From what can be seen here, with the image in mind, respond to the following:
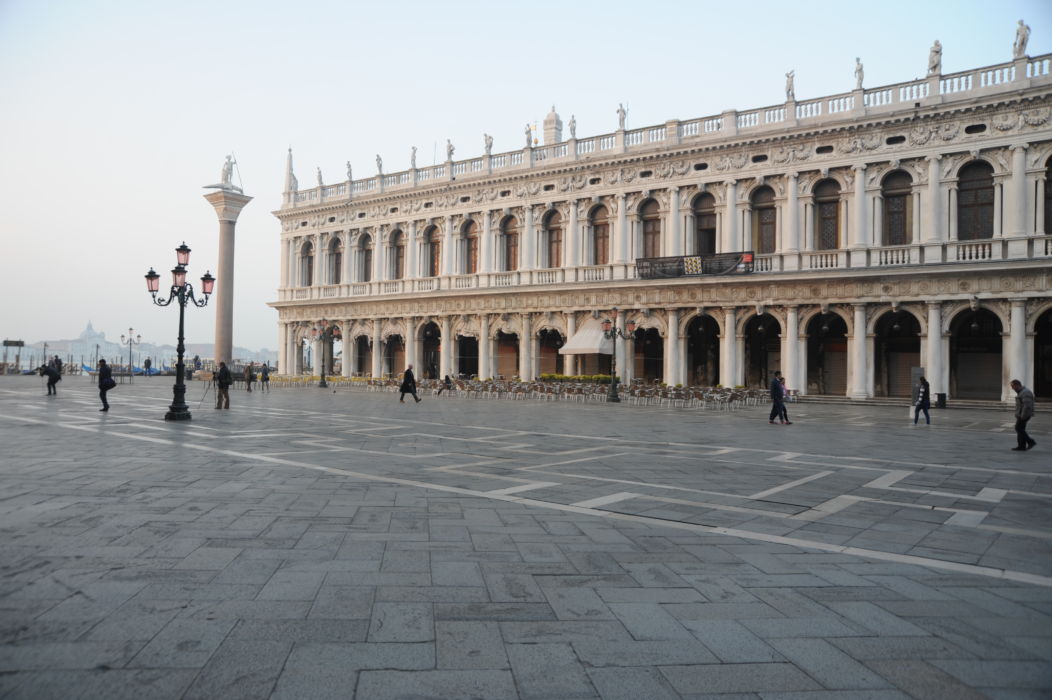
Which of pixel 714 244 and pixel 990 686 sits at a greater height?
pixel 714 244

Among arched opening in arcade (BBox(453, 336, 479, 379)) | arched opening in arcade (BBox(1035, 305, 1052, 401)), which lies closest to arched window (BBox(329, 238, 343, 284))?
arched opening in arcade (BBox(453, 336, 479, 379))

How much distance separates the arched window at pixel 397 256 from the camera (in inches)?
1754

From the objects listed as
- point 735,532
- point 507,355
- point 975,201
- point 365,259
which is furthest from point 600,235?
point 735,532

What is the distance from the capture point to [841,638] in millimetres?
4027

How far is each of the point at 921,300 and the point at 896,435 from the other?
45.8 feet

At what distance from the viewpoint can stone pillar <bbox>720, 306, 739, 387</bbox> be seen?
3166 centimetres

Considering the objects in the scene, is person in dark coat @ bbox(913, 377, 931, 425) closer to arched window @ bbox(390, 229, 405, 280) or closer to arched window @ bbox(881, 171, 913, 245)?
arched window @ bbox(881, 171, 913, 245)

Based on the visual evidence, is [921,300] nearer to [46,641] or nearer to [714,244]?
[714,244]

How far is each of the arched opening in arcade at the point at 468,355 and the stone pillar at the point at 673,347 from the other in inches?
513

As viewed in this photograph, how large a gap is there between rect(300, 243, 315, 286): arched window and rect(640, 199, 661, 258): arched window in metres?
24.8

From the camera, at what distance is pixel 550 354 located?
39.3 metres

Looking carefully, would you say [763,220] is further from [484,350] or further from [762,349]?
[484,350]

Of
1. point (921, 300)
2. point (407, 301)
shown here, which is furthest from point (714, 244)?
point (407, 301)

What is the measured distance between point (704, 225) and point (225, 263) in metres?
29.1
